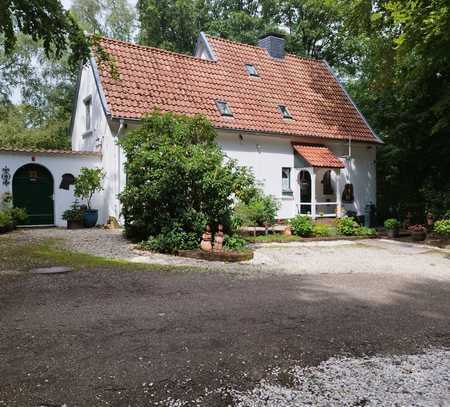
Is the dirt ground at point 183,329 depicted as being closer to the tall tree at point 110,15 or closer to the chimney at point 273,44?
the chimney at point 273,44

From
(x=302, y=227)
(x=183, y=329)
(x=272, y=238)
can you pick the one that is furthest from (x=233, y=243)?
(x=183, y=329)

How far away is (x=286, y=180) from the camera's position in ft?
63.3

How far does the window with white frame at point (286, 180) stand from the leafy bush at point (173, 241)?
8863 millimetres

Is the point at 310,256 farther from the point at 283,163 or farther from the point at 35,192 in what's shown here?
the point at 35,192

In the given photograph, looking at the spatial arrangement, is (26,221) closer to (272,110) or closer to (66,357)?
(272,110)

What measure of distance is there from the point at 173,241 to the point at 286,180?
9683 mm

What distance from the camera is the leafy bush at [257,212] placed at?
14.7 meters

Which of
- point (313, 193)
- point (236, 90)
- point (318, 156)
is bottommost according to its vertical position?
point (313, 193)

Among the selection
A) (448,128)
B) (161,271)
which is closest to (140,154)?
(161,271)

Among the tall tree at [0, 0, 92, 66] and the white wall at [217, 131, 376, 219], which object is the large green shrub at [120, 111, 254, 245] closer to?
the tall tree at [0, 0, 92, 66]

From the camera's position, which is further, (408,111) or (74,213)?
(408,111)

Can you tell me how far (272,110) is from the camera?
19.3 metres

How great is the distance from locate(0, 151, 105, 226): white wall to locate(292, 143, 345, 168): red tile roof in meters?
8.47

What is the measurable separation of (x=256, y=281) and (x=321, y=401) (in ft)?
14.9
